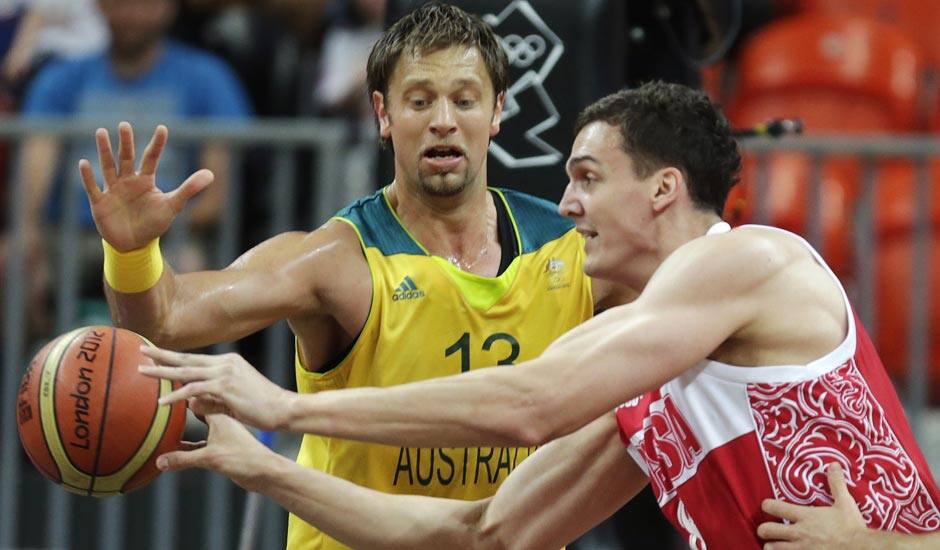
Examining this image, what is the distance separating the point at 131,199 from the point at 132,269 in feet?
0.64

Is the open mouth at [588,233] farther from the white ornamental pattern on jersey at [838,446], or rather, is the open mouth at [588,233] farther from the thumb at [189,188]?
the thumb at [189,188]

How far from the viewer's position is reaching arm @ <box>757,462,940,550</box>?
11.9 ft

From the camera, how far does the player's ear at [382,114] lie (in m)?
4.71

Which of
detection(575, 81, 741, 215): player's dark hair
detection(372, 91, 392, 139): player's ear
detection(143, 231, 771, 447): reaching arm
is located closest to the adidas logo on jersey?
detection(372, 91, 392, 139): player's ear

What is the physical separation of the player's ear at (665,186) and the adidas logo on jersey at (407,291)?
3.20 feet

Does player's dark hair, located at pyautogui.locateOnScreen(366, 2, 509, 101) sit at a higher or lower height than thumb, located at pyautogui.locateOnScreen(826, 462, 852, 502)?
higher

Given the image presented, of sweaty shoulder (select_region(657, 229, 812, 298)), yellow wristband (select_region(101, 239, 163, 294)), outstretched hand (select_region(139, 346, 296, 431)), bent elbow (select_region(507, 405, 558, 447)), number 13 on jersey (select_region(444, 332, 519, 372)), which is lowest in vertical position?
number 13 on jersey (select_region(444, 332, 519, 372))

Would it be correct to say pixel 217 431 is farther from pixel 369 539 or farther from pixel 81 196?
pixel 81 196

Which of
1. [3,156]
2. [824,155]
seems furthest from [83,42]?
[824,155]

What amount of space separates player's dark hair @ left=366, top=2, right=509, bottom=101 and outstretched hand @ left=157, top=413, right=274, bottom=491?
1447 millimetres

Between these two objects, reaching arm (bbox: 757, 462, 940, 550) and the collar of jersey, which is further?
the collar of jersey

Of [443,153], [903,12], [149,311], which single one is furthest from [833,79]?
[149,311]

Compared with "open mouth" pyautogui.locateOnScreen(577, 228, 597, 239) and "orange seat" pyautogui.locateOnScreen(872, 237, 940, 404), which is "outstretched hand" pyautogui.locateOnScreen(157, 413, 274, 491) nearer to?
"open mouth" pyautogui.locateOnScreen(577, 228, 597, 239)

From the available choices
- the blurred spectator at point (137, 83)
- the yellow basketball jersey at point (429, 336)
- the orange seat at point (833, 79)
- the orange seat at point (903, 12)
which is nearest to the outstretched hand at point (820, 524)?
the yellow basketball jersey at point (429, 336)
